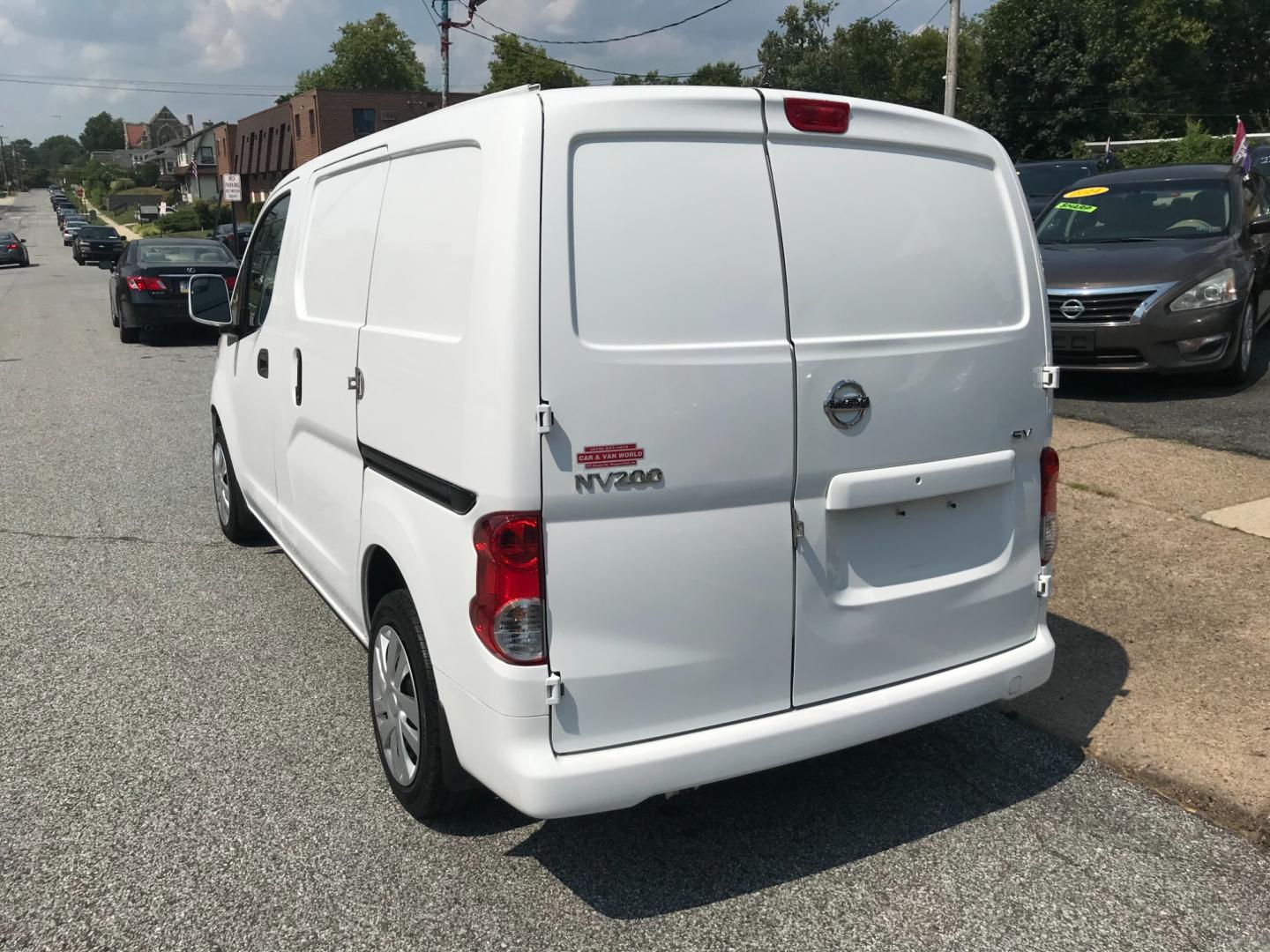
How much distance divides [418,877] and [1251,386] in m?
8.76

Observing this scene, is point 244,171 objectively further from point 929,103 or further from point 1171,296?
point 1171,296

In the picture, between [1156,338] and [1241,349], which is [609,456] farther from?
[1241,349]

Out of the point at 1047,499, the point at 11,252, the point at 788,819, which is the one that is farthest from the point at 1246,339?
the point at 11,252

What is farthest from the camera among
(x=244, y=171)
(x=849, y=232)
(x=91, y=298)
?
(x=244, y=171)

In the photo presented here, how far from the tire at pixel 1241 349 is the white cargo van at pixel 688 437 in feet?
21.7

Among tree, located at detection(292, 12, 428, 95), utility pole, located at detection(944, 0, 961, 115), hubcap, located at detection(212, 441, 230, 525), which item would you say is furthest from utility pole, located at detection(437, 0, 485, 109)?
tree, located at detection(292, 12, 428, 95)

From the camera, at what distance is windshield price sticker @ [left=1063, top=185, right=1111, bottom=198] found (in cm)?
1063

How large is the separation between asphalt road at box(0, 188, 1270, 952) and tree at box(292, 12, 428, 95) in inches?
4427

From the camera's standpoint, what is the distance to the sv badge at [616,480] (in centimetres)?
271

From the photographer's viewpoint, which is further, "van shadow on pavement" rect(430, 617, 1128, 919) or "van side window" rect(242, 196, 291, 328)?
"van side window" rect(242, 196, 291, 328)

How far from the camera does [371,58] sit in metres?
108

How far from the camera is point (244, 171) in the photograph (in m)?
85.8

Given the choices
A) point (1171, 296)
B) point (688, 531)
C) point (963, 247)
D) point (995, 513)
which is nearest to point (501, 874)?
point (688, 531)

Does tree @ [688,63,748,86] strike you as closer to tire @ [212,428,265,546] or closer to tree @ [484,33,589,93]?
tree @ [484,33,589,93]
